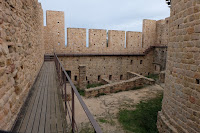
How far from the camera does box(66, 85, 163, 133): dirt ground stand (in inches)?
216

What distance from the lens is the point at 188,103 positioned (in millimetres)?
3656

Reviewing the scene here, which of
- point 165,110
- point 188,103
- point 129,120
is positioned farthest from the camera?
point 129,120

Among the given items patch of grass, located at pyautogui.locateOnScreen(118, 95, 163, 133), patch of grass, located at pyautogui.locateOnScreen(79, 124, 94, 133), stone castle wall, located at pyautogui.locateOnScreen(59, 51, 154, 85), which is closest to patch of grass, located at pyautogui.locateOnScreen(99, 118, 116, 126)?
patch of grass, located at pyautogui.locateOnScreen(118, 95, 163, 133)

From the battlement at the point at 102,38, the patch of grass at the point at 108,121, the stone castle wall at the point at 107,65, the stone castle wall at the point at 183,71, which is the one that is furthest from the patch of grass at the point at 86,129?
the battlement at the point at 102,38

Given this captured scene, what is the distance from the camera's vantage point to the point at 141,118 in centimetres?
594

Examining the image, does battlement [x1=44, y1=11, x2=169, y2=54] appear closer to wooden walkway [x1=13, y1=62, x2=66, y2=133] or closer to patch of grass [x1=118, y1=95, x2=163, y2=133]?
patch of grass [x1=118, y1=95, x2=163, y2=133]

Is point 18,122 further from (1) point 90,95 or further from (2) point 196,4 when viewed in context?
(1) point 90,95

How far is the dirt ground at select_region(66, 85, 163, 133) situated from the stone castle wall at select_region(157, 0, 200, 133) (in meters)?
2.03

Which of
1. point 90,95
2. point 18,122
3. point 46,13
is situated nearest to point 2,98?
point 18,122

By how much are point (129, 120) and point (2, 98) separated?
17.0 ft

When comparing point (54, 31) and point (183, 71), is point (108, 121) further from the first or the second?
point (54, 31)

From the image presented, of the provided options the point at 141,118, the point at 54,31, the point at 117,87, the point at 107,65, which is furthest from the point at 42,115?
the point at 107,65

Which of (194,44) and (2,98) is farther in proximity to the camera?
(194,44)

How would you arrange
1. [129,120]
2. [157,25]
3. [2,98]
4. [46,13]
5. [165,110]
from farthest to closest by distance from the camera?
[157,25]
[46,13]
[129,120]
[165,110]
[2,98]
